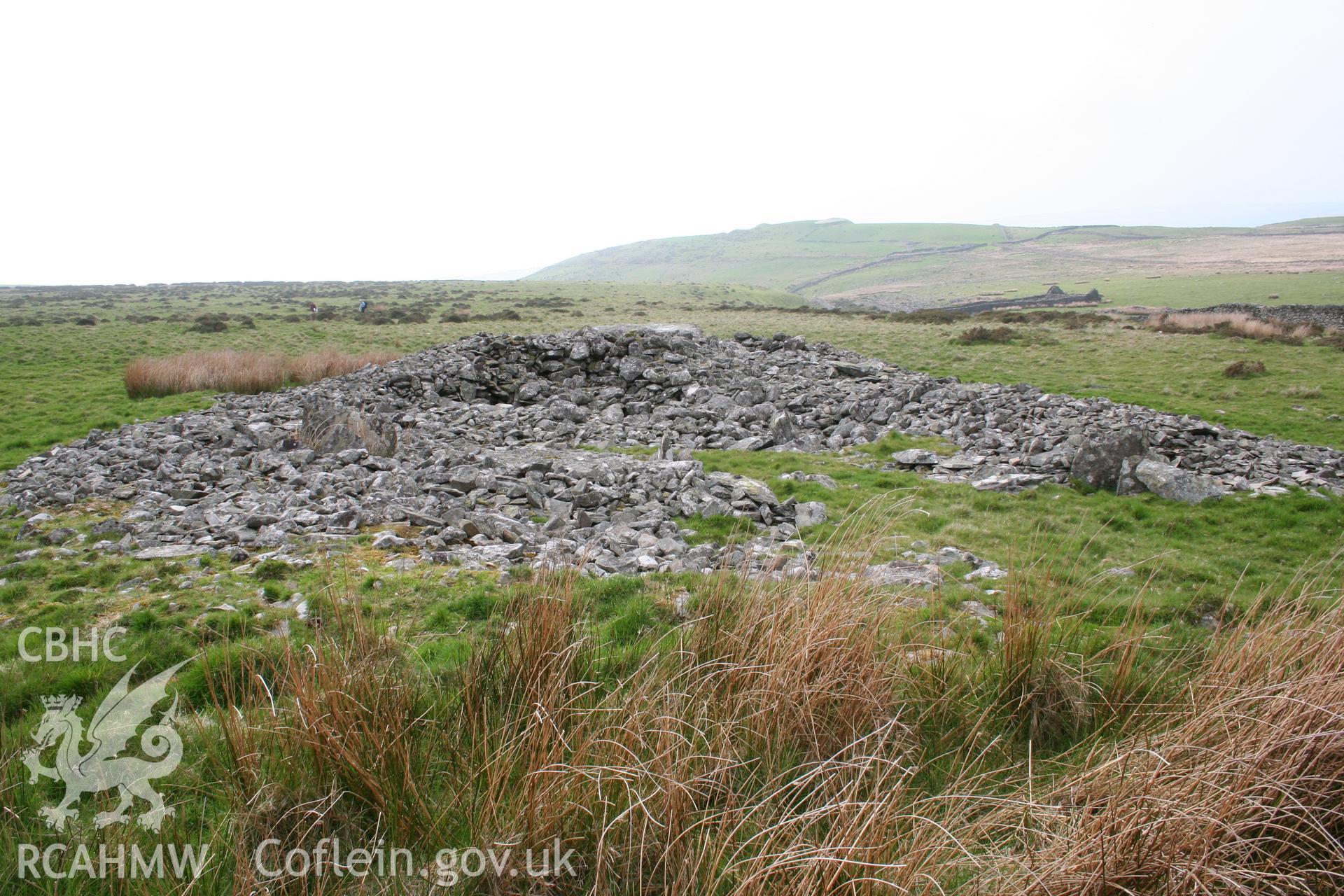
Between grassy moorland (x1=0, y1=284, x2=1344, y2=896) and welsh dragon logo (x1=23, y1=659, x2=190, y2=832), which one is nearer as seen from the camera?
grassy moorland (x1=0, y1=284, x2=1344, y2=896)

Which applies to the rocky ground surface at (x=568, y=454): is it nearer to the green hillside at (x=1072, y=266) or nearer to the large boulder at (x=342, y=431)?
the large boulder at (x=342, y=431)

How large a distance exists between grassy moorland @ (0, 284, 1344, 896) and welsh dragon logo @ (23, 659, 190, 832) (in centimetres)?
8

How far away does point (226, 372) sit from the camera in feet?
67.4

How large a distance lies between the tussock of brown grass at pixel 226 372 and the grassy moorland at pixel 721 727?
1457 centimetres

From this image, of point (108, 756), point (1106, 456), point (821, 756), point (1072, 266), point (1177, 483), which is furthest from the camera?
point (1072, 266)

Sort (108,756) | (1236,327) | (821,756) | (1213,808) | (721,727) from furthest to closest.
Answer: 1. (1236,327)
2. (108,756)
3. (821,756)
4. (721,727)
5. (1213,808)

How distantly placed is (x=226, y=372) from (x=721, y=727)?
23086 mm

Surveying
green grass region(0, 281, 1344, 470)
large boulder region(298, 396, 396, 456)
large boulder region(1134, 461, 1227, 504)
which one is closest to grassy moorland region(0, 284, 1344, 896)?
large boulder region(1134, 461, 1227, 504)

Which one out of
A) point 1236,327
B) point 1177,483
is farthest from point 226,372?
point 1236,327

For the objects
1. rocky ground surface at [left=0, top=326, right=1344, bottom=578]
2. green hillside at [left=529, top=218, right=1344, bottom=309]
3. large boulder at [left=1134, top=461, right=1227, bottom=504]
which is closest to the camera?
rocky ground surface at [left=0, top=326, right=1344, bottom=578]

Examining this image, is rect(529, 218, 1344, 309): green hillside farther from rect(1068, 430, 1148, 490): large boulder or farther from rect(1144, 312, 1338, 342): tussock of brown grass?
rect(1068, 430, 1148, 490): large boulder

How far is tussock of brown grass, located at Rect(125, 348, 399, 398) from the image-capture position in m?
19.5

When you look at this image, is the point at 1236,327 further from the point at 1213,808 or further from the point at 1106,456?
the point at 1213,808

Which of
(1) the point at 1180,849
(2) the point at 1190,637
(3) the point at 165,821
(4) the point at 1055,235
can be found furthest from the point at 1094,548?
(4) the point at 1055,235
